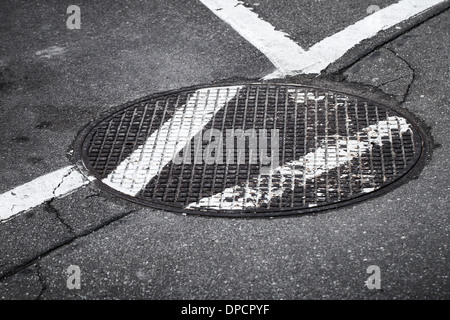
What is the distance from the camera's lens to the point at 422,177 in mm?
4051

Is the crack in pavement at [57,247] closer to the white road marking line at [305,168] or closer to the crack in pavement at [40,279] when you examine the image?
the crack in pavement at [40,279]

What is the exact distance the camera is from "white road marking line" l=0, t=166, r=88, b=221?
4.04 m

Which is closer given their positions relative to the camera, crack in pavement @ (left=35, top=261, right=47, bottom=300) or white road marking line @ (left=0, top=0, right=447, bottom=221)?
crack in pavement @ (left=35, top=261, right=47, bottom=300)

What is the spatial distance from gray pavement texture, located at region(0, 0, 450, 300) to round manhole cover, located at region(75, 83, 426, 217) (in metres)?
0.13

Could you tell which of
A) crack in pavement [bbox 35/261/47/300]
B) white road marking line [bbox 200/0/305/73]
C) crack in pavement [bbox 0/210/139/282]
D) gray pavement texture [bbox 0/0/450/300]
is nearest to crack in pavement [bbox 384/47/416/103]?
gray pavement texture [bbox 0/0/450/300]

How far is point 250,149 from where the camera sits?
4387 millimetres

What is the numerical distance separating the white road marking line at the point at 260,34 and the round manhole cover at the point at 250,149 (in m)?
0.43

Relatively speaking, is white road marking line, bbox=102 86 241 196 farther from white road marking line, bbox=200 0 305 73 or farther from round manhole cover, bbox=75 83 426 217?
white road marking line, bbox=200 0 305 73

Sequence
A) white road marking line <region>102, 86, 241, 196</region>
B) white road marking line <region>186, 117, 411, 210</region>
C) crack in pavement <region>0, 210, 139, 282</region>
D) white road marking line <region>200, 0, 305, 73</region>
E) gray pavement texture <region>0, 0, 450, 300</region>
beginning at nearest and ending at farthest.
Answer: gray pavement texture <region>0, 0, 450, 300</region>, crack in pavement <region>0, 210, 139, 282</region>, white road marking line <region>186, 117, 411, 210</region>, white road marking line <region>102, 86, 241, 196</region>, white road marking line <region>200, 0, 305, 73</region>

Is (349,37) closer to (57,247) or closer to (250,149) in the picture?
(250,149)

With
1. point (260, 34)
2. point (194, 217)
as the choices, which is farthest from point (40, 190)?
point (260, 34)

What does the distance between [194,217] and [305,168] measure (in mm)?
792

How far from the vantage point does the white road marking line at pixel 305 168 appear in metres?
3.98
